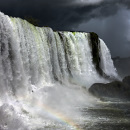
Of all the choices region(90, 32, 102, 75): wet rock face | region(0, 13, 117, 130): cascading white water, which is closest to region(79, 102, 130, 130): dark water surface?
region(0, 13, 117, 130): cascading white water

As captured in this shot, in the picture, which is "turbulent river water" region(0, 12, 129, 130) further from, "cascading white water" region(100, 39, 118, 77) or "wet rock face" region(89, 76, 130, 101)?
"wet rock face" region(89, 76, 130, 101)

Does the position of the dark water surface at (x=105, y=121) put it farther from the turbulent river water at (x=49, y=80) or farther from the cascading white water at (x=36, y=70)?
the cascading white water at (x=36, y=70)

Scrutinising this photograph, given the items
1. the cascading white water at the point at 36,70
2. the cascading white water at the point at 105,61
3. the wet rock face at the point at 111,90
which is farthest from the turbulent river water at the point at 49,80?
the wet rock face at the point at 111,90

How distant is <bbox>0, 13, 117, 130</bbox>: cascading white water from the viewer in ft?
56.0

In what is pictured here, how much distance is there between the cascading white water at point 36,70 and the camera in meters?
17.1

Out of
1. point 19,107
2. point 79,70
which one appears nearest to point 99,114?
point 19,107

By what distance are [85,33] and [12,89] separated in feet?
67.4

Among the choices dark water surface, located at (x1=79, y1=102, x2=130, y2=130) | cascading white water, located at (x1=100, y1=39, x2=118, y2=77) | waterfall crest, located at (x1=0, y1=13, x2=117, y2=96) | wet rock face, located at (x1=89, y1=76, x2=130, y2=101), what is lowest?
dark water surface, located at (x1=79, y1=102, x2=130, y2=130)

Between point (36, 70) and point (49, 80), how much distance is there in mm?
2569

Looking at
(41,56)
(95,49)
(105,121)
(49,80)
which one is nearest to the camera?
(105,121)

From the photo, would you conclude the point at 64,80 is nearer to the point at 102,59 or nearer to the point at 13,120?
the point at 102,59

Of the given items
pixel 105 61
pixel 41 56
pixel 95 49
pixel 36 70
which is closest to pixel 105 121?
pixel 36 70

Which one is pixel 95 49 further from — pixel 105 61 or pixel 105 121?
pixel 105 121

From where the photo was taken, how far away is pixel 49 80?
2734 centimetres
